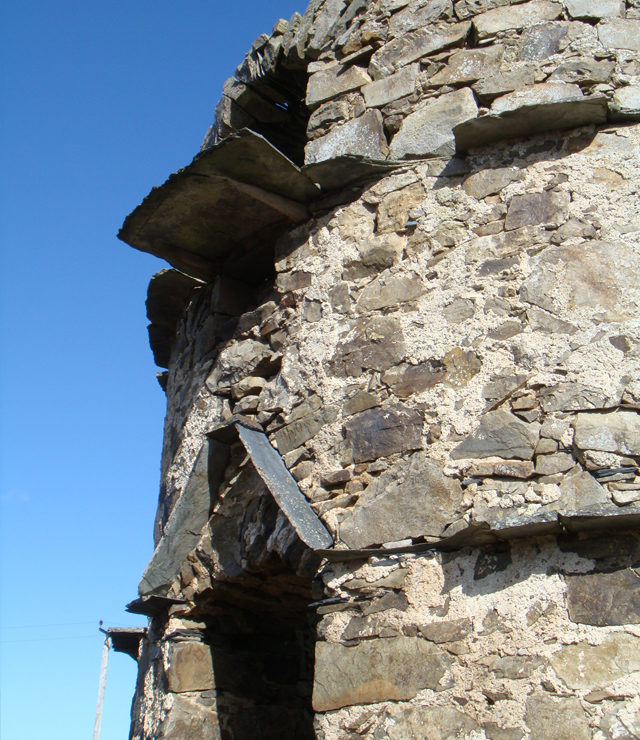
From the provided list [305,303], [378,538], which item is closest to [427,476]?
[378,538]

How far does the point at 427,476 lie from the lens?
2.86 metres

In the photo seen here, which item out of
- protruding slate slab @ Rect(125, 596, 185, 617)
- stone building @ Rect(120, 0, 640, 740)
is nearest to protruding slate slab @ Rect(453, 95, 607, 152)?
stone building @ Rect(120, 0, 640, 740)

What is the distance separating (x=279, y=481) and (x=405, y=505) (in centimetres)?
52

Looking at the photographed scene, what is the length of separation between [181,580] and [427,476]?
4.58 ft

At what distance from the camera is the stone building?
99.4 inches

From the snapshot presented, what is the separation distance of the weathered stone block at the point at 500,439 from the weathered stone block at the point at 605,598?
1.44 ft

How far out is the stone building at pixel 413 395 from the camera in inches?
99.4

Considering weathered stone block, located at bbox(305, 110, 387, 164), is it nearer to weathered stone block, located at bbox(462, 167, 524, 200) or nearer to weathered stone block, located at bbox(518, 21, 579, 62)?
weathered stone block, located at bbox(462, 167, 524, 200)

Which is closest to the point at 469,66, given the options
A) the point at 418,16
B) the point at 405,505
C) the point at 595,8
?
the point at 418,16

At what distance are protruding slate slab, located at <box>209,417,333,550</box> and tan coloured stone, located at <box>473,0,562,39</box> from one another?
6.25 feet

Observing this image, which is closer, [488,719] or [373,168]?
[488,719]

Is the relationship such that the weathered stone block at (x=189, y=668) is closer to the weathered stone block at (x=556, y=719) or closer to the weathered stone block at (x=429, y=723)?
the weathered stone block at (x=429, y=723)

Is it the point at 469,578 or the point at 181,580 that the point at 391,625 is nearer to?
the point at 469,578

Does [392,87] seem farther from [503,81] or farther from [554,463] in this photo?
[554,463]
